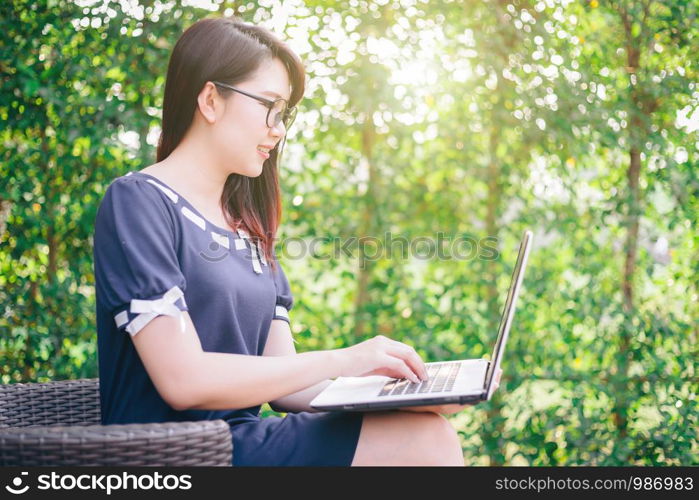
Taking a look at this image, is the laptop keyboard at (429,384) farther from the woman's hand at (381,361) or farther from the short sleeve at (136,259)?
the short sleeve at (136,259)

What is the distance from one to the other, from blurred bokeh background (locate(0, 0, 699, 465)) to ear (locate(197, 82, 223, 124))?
103cm

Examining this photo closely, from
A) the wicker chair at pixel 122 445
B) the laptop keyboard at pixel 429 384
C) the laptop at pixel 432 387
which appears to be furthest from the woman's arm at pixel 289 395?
the wicker chair at pixel 122 445

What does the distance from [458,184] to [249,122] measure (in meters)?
1.63

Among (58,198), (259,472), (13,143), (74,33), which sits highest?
(74,33)

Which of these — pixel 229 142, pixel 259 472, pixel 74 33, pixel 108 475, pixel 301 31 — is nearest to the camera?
pixel 108 475

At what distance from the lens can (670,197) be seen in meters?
2.88

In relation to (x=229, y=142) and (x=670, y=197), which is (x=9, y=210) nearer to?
(x=229, y=142)

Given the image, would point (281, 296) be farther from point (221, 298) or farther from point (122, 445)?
point (122, 445)

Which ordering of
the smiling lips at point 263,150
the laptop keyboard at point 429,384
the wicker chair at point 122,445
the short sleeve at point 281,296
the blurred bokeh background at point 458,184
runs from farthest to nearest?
the blurred bokeh background at point 458,184
the short sleeve at point 281,296
the smiling lips at point 263,150
the laptop keyboard at point 429,384
the wicker chair at point 122,445

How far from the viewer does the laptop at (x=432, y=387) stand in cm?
133

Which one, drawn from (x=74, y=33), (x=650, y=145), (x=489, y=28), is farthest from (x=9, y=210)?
(x=650, y=145)

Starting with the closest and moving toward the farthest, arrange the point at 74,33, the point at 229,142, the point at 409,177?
the point at 229,142 → the point at 74,33 → the point at 409,177

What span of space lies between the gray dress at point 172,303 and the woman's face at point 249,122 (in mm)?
188

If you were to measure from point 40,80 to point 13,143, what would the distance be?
0.98 ft
